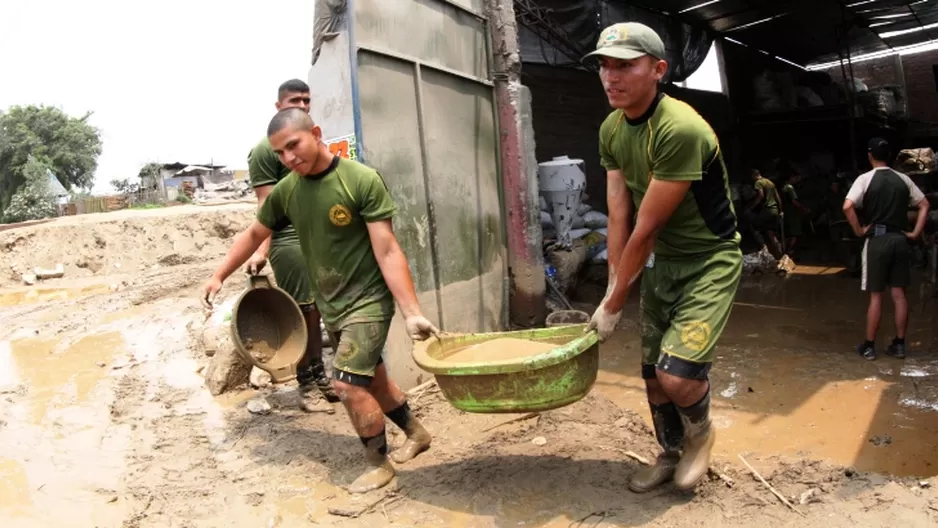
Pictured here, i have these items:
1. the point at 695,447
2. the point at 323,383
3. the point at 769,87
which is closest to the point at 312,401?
the point at 323,383

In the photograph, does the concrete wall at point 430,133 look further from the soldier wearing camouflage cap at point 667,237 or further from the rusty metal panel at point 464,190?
the soldier wearing camouflage cap at point 667,237

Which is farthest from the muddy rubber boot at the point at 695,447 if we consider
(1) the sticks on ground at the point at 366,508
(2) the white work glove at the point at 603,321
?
(1) the sticks on ground at the point at 366,508


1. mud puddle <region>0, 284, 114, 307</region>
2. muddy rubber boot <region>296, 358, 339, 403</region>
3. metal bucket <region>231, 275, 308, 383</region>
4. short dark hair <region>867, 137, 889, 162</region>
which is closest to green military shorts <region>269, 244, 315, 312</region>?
metal bucket <region>231, 275, 308, 383</region>

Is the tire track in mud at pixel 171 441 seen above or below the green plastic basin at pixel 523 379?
below

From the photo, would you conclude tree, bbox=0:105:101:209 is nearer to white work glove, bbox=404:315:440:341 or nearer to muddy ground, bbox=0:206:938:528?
muddy ground, bbox=0:206:938:528

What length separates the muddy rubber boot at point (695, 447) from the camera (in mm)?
2760

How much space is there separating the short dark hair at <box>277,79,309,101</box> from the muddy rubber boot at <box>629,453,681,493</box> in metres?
2.67

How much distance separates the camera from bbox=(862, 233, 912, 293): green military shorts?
16.9ft

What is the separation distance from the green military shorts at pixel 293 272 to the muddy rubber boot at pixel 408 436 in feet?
3.82

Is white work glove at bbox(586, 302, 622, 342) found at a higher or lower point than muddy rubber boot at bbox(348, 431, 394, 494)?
higher

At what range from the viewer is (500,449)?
3.60 meters

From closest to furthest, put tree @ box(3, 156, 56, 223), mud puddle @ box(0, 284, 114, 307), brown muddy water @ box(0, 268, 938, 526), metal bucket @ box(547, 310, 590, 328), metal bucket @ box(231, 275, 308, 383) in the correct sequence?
brown muddy water @ box(0, 268, 938, 526) → metal bucket @ box(231, 275, 308, 383) → metal bucket @ box(547, 310, 590, 328) → mud puddle @ box(0, 284, 114, 307) → tree @ box(3, 156, 56, 223)

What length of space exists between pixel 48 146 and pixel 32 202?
7.64 m

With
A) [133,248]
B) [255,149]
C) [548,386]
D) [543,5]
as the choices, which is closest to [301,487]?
[548,386]
